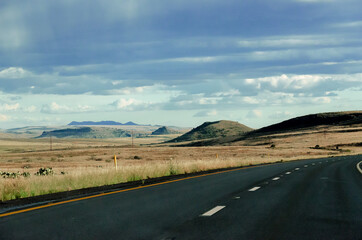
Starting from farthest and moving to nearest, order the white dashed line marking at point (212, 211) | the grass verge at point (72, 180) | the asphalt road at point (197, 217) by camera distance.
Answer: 1. the grass verge at point (72, 180)
2. the white dashed line marking at point (212, 211)
3. the asphalt road at point (197, 217)

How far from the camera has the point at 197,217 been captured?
8.80 metres

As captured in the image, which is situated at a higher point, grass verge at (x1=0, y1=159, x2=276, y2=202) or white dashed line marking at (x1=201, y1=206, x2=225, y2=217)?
grass verge at (x1=0, y1=159, x2=276, y2=202)

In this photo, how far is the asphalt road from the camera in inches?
282

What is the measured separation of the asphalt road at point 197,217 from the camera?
7.17m

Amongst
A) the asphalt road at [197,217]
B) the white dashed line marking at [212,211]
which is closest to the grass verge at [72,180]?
the asphalt road at [197,217]

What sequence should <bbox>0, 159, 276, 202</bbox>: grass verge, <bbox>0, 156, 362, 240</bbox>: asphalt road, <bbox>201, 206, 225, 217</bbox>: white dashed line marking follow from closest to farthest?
<bbox>0, 156, 362, 240</bbox>: asphalt road, <bbox>201, 206, 225, 217</bbox>: white dashed line marking, <bbox>0, 159, 276, 202</bbox>: grass verge

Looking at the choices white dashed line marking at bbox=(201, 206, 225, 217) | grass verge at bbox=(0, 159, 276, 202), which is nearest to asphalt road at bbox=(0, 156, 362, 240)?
white dashed line marking at bbox=(201, 206, 225, 217)

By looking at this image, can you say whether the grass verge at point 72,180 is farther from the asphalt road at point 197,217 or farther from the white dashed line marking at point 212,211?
the white dashed line marking at point 212,211

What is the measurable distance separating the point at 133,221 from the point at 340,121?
186 metres

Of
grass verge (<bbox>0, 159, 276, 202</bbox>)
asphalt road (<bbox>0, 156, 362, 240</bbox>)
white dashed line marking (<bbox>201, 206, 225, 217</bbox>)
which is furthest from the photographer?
grass verge (<bbox>0, 159, 276, 202</bbox>)

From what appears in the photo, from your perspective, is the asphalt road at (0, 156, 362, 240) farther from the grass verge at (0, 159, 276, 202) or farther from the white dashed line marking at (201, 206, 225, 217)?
the grass verge at (0, 159, 276, 202)

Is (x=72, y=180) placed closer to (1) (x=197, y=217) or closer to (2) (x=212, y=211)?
(2) (x=212, y=211)

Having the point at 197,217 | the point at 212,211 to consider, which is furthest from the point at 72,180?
the point at 197,217

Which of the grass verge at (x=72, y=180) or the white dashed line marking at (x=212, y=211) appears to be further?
the grass verge at (x=72, y=180)
